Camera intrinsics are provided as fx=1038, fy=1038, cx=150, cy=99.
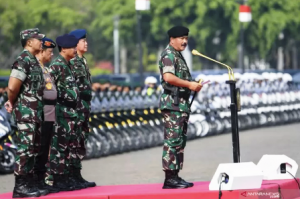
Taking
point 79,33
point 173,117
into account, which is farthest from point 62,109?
point 173,117

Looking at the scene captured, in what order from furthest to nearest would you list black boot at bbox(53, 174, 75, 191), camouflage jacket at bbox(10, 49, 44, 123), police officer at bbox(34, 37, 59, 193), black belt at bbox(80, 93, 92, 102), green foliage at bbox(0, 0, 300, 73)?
1. green foliage at bbox(0, 0, 300, 73)
2. black belt at bbox(80, 93, 92, 102)
3. black boot at bbox(53, 174, 75, 191)
4. police officer at bbox(34, 37, 59, 193)
5. camouflage jacket at bbox(10, 49, 44, 123)

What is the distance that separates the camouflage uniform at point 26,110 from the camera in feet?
34.2

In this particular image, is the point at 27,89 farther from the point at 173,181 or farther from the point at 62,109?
the point at 173,181

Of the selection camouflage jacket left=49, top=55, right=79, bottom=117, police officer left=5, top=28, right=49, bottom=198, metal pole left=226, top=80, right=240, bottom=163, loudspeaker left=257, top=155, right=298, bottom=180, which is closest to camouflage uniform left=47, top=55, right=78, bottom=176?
camouflage jacket left=49, top=55, right=79, bottom=117

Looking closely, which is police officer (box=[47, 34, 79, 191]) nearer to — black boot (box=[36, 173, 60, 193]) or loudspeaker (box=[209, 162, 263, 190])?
black boot (box=[36, 173, 60, 193])

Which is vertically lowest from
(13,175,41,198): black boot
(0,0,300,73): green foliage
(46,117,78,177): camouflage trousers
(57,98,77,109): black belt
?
(13,175,41,198): black boot

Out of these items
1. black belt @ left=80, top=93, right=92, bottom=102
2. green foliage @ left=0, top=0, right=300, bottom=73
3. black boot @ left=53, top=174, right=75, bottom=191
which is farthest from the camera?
green foliage @ left=0, top=0, right=300, bottom=73

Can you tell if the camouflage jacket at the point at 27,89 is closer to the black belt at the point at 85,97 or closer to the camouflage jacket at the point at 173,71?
the black belt at the point at 85,97

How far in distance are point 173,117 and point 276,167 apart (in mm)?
1247

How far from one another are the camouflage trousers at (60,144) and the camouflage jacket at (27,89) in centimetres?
58

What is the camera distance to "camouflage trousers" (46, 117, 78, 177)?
1109 centimetres

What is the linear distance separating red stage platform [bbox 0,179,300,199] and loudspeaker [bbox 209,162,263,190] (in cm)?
6

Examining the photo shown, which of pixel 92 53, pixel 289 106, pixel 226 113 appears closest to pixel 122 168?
pixel 226 113

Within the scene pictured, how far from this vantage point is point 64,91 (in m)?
11.1
